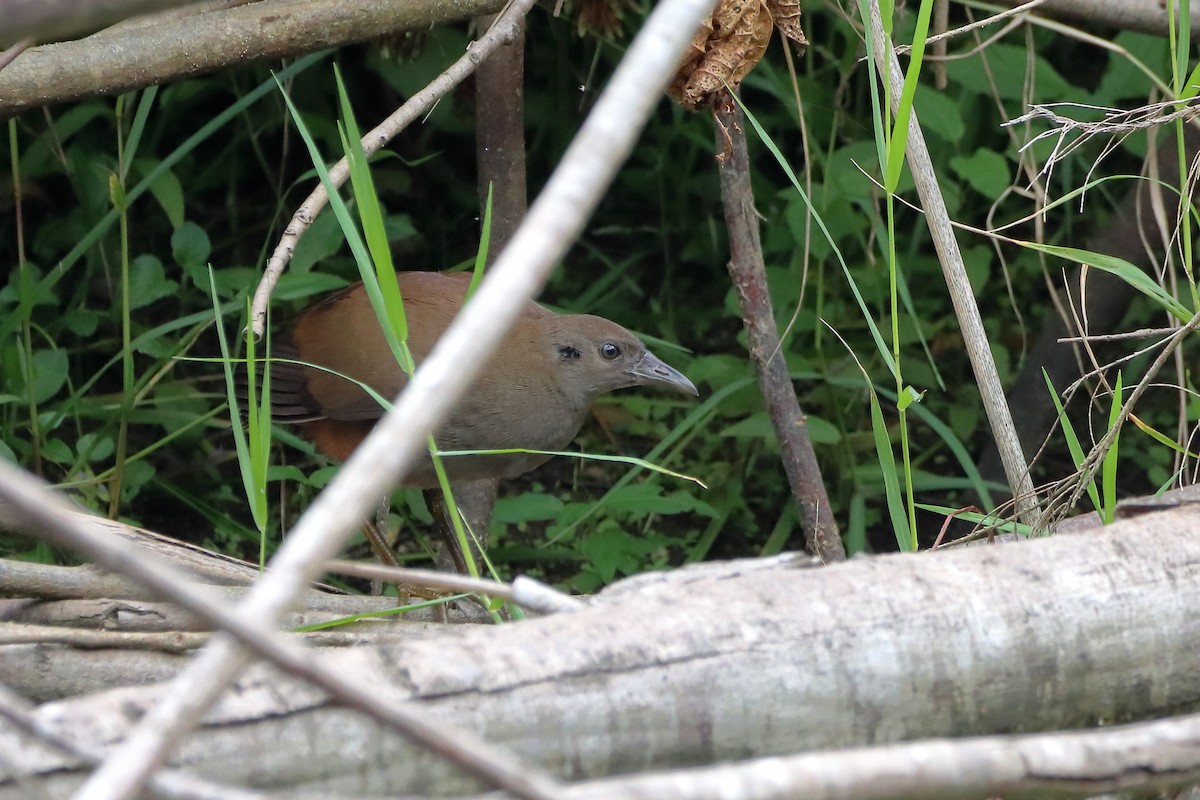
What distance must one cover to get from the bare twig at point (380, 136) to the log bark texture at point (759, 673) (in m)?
0.82

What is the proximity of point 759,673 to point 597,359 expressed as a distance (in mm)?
2459

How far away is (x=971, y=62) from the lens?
438cm

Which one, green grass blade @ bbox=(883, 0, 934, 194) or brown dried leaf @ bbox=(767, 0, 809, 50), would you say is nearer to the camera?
green grass blade @ bbox=(883, 0, 934, 194)

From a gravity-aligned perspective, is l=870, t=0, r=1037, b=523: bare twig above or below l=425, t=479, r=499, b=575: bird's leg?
above

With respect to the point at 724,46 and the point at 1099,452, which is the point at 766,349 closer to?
the point at 724,46

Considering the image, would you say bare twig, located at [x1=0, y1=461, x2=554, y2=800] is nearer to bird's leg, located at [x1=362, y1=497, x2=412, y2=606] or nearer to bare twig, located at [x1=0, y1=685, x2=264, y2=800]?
bare twig, located at [x1=0, y1=685, x2=264, y2=800]

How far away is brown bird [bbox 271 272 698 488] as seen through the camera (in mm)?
3650

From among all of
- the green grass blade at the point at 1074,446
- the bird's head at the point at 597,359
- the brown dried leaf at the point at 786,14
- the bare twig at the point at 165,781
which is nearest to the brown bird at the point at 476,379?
the bird's head at the point at 597,359

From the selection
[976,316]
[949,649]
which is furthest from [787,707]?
[976,316]

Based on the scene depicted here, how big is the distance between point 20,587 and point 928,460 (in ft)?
10.8

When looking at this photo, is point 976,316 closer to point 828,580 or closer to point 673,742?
point 828,580

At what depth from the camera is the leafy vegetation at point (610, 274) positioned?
3.84 meters

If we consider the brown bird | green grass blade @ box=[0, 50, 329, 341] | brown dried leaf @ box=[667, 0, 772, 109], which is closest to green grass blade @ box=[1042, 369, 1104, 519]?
brown dried leaf @ box=[667, 0, 772, 109]

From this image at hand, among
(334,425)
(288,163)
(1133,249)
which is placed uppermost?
(288,163)
